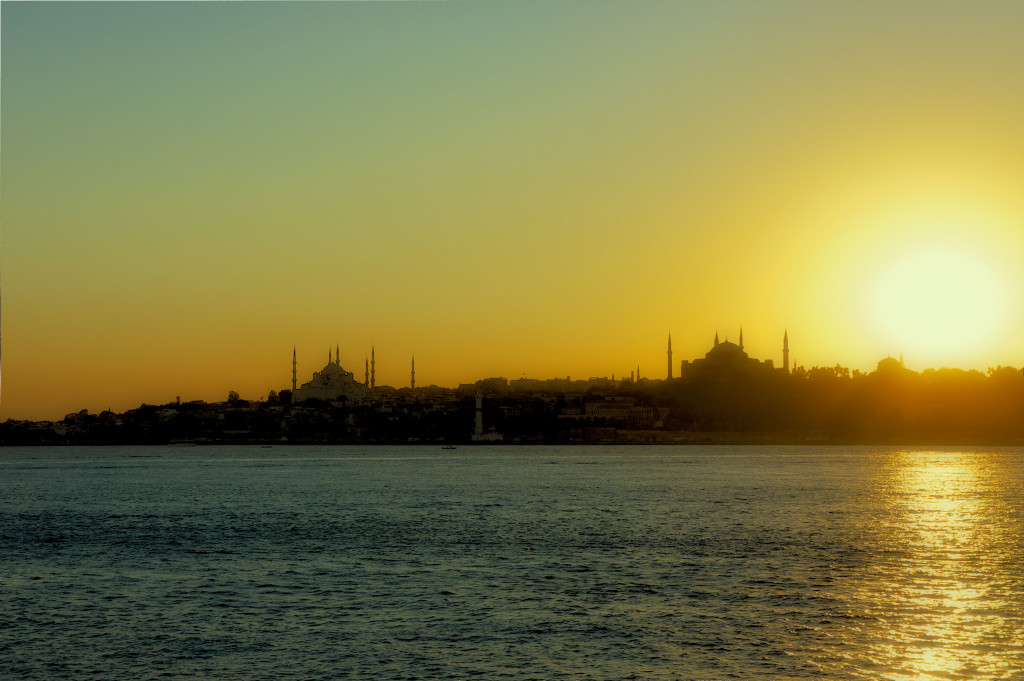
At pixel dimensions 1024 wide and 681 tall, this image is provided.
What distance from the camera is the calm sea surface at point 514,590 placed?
2433cm

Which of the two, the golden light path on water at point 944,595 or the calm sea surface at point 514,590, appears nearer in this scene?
the golden light path on water at point 944,595

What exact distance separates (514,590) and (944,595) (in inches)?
510

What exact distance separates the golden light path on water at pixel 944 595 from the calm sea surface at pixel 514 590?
0.12 metres

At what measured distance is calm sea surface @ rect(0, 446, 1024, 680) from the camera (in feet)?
79.8

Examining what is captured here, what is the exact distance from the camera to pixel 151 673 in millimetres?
23422

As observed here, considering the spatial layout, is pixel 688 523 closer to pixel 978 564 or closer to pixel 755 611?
pixel 978 564

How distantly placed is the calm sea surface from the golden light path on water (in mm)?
121

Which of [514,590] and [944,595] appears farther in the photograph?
[514,590]

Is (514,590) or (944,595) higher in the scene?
(514,590)

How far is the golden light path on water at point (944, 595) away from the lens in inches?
949

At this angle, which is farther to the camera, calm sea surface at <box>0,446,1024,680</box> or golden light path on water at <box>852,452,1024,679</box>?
calm sea surface at <box>0,446,1024,680</box>

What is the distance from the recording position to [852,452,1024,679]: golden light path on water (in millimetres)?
A: 24094

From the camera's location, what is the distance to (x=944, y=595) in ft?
108

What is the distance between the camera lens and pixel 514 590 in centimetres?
3372
